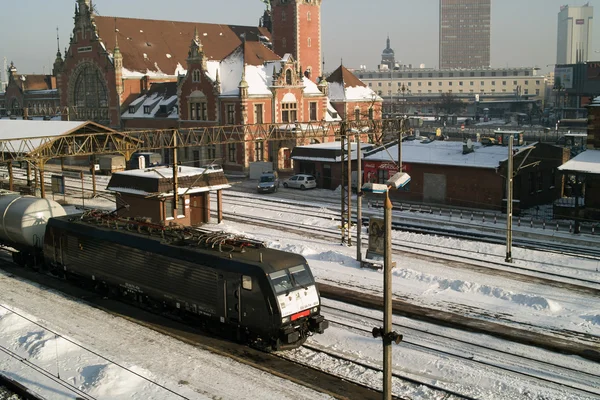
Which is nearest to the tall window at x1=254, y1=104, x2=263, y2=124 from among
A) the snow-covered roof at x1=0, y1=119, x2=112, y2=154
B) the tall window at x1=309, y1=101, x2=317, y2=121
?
the tall window at x1=309, y1=101, x2=317, y2=121

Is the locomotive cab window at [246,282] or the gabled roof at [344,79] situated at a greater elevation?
Answer: the gabled roof at [344,79]

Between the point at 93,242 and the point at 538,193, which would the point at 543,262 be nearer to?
the point at 538,193

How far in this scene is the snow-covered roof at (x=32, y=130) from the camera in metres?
50.8

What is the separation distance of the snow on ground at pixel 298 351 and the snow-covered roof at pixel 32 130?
2386 centimetres

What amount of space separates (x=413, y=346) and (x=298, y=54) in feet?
218

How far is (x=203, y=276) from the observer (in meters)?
20.8

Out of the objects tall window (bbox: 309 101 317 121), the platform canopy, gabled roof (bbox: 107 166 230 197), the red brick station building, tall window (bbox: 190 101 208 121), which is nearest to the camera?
gabled roof (bbox: 107 166 230 197)

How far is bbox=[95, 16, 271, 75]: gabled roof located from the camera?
83.4m

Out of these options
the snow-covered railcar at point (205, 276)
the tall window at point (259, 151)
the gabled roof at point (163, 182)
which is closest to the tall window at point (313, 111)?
the tall window at point (259, 151)

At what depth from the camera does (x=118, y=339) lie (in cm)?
2128

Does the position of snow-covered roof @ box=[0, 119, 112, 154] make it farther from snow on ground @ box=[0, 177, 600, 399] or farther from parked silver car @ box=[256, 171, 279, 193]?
snow on ground @ box=[0, 177, 600, 399]

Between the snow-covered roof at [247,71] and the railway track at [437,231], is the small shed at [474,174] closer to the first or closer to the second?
the railway track at [437,231]

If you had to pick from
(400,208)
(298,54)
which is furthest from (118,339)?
(298,54)

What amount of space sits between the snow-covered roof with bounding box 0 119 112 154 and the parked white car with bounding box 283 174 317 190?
1616 cm
